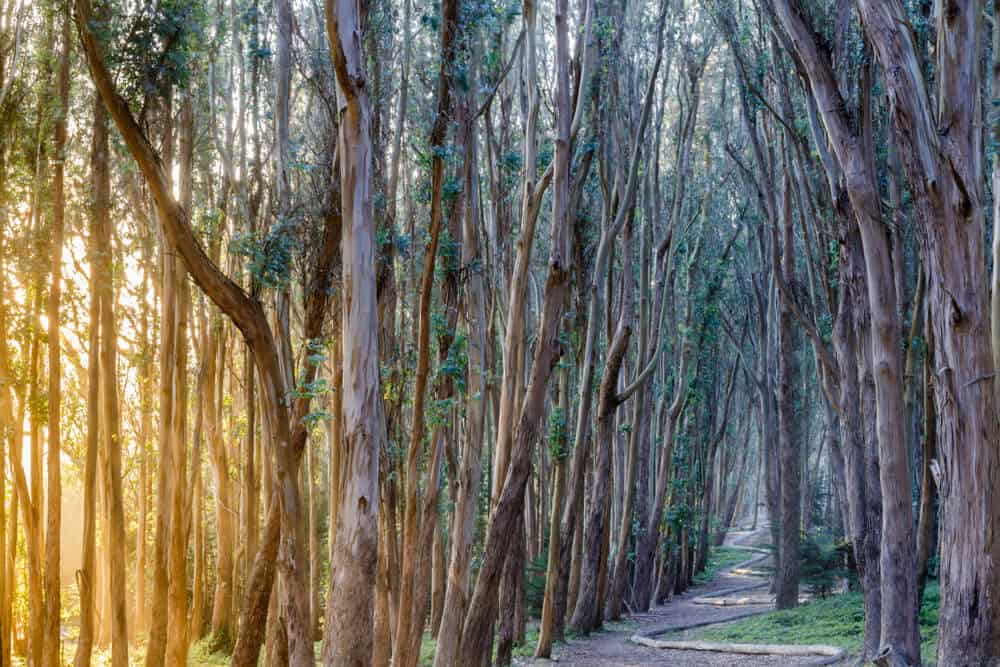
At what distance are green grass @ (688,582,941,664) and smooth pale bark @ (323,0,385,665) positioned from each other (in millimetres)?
6958

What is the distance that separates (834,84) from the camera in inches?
375

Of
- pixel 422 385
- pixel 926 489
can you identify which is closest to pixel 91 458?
pixel 422 385

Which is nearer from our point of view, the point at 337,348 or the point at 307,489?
the point at 337,348

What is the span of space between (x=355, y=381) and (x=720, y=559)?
30.1m

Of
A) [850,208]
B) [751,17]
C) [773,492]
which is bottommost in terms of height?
[773,492]

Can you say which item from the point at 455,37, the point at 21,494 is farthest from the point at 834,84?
the point at 21,494

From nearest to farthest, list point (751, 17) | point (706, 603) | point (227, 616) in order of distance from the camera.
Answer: point (751, 17)
point (227, 616)
point (706, 603)

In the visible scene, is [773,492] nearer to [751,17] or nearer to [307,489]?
[307,489]

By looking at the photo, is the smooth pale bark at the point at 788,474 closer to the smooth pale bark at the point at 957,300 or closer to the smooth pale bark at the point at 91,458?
the smooth pale bark at the point at 957,300

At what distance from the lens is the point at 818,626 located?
15.5 metres

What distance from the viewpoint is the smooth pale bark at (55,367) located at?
519 inches

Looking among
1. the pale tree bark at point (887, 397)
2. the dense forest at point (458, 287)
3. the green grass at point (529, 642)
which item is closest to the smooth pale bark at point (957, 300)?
the dense forest at point (458, 287)

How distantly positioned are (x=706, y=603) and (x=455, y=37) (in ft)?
54.9

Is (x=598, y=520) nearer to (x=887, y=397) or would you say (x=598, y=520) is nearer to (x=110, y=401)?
(x=110, y=401)
